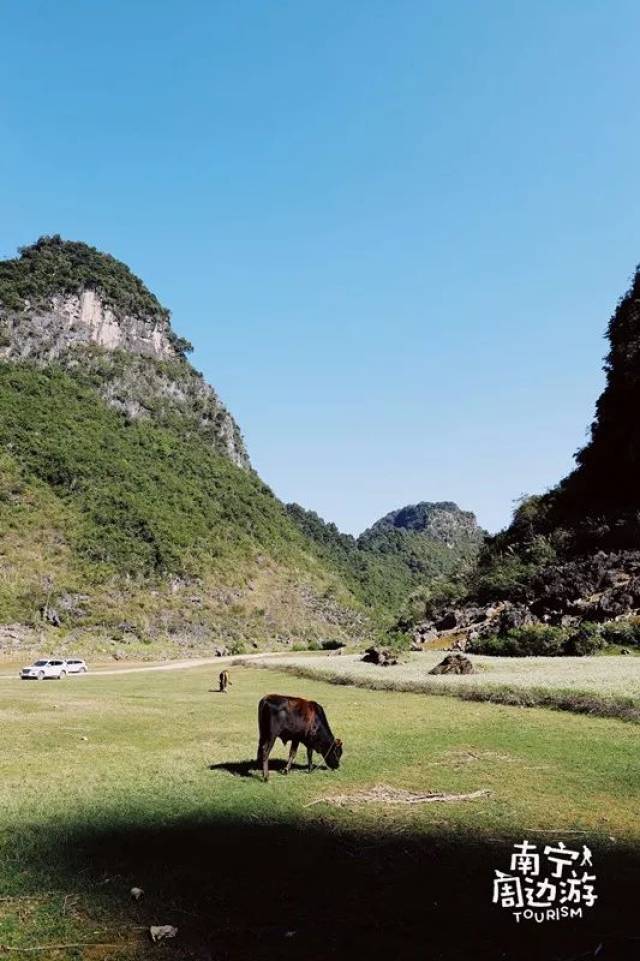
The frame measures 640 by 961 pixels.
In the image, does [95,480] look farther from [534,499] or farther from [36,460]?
[534,499]

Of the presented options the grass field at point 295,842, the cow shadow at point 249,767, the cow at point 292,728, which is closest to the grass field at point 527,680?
the grass field at point 295,842

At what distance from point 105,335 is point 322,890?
139288mm

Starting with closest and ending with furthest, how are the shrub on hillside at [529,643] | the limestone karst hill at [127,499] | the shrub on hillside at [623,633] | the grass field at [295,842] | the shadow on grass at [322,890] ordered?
the shadow on grass at [322,890], the grass field at [295,842], the shrub on hillside at [623,633], the shrub on hillside at [529,643], the limestone karst hill at [127,499]

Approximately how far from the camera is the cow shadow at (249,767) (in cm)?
1262

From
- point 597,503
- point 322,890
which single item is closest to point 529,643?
point 597,503

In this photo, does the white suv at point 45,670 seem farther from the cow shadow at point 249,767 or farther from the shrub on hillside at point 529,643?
the cow shadow at point 249,767

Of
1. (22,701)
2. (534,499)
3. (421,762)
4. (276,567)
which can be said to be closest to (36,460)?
(276,567)

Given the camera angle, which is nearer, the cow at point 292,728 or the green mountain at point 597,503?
the cow at point 292,728

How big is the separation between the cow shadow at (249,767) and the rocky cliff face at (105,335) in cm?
11914

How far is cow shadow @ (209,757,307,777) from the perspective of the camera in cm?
1262

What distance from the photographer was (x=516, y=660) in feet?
117

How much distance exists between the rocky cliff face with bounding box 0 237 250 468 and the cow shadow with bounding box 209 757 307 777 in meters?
119
